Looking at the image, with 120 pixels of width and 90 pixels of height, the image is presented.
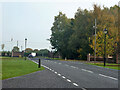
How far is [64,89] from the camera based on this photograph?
374 inches

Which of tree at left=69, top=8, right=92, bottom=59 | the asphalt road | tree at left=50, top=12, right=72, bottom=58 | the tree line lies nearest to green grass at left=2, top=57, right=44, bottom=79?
the asphalt road

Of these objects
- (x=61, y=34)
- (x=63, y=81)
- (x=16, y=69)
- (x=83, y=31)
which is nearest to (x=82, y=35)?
(x=83, y=31)

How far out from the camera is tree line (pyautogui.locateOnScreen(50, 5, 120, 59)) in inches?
1823

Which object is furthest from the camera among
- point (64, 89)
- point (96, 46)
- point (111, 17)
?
point (111, 17)

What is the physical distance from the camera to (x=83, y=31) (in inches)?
2416

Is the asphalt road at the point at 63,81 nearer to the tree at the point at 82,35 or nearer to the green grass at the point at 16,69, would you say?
the green grass at the point at 16,69

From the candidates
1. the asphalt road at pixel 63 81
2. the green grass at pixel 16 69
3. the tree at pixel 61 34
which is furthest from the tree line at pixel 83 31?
the asphalt road at pixel 63 81

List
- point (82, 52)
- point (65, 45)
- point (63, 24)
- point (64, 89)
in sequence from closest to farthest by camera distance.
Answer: point (64, 89)
point (82, 52)
point (65, 45)
point (63, 24)

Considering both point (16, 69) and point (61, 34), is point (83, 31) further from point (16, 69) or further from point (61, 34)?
point (16, 69)

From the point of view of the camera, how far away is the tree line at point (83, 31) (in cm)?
4631

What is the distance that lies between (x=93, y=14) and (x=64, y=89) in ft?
169

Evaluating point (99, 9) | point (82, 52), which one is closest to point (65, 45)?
point (82, 52)

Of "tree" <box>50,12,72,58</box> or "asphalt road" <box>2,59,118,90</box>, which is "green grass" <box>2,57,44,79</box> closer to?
"asphalt road" <box>2,59,118,90</box>

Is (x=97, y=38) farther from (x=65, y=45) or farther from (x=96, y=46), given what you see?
(x=65, y=45)
